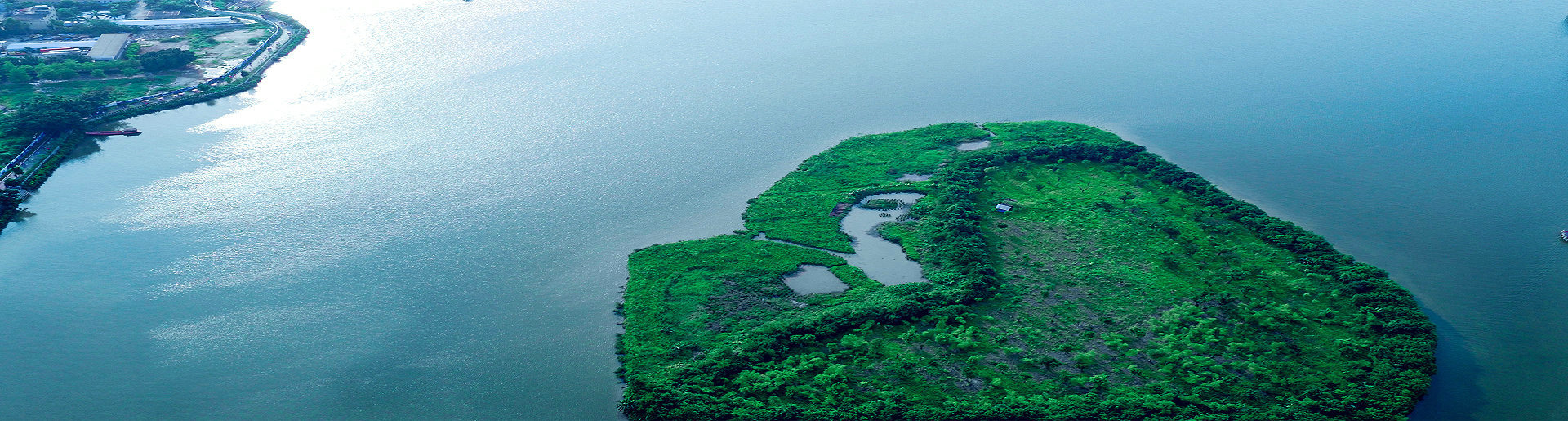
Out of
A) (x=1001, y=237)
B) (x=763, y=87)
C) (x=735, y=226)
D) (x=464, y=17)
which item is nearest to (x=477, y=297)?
(x=735, y=226)

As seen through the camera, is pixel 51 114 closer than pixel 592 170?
No

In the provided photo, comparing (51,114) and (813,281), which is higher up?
(51,114)

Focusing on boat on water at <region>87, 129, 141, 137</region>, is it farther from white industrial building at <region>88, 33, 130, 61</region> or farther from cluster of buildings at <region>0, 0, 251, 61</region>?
cluster of buildings at <region>0, 0, 251, 61</region>

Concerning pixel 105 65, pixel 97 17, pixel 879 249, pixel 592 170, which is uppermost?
pixel 97 17

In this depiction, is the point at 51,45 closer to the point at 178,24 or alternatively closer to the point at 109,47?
the point at 109,47

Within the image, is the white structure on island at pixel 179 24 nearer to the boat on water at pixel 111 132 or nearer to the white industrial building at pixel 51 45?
the white industrial building at pixel 51 45

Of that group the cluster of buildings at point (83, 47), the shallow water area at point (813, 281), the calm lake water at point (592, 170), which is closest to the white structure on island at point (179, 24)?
the cluster of buildings at point (83, 47)

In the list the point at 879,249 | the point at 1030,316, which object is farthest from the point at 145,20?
the point at 1030,316
